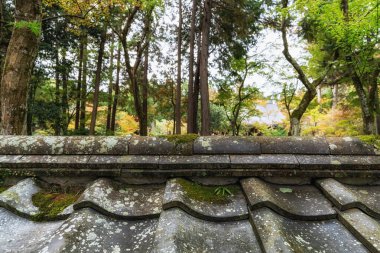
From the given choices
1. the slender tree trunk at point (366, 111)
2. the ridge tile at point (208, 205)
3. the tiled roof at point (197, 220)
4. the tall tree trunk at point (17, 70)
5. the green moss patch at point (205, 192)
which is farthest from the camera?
the slender tree trunk at point (366, 111)

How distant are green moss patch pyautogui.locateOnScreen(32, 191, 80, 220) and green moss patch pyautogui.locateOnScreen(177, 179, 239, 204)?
0.78 m

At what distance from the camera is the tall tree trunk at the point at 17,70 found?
190 inches

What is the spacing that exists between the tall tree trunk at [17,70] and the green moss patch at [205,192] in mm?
4721

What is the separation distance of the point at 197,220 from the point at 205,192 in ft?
1.05

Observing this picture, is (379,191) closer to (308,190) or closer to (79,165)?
(308,190)

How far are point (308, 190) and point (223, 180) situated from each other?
627 mm

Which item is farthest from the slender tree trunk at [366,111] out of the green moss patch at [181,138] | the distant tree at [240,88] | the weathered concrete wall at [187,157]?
the green moss patch at [181,138]

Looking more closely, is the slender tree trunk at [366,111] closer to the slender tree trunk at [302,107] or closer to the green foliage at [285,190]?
the slender tree trunk at [302,107]

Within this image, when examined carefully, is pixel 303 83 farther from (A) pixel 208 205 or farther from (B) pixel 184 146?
(A) pixel 208 205

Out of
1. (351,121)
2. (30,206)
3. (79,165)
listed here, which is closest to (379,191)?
(79,165)

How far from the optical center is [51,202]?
5.64 feet

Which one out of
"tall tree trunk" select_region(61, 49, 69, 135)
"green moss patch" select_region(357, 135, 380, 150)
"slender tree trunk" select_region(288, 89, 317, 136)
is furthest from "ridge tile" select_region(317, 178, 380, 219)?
"tall tree trunk" select_region(61, 49, 69, 135)

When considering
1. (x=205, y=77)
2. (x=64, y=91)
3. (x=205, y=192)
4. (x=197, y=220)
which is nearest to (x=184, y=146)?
(x=205, y=192)

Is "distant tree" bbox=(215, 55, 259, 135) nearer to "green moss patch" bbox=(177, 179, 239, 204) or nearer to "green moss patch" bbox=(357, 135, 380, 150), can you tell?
"green moss patch" bbox=(357, 135, 380, 150)
